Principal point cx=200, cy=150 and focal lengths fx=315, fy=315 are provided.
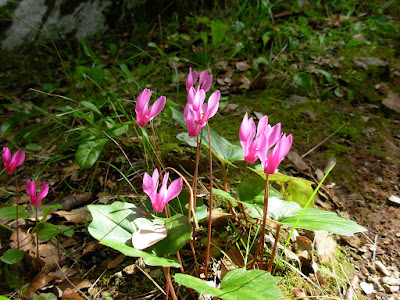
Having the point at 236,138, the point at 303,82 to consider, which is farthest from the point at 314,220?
the point at 303,82

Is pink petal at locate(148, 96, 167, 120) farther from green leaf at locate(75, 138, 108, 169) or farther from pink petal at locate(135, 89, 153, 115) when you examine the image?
green leaf at locate(75, 138, 108, 169)

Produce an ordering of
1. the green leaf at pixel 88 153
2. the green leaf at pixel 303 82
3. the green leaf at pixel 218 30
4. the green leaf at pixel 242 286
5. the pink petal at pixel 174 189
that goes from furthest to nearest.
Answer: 1. the green leaf at pixel 218 30
2. the green leaf at pixel 303 82
3. the green leaf at pixel 88 153
4. the pink petal at pixel 174 189
5. the green leaf at pixel 242 286

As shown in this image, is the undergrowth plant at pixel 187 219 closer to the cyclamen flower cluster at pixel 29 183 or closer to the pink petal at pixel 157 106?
the pink petal at pixel 157 106

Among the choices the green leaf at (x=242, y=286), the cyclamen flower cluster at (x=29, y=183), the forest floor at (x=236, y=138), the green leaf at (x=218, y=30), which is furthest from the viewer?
the green leaf at (x=218, y=30)

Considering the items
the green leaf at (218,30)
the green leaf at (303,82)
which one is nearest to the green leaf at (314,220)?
the green leaf at (303,82)

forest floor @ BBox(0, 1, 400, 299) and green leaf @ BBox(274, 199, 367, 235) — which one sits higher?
green leaf @ BBox(274, 199, 367, 235)

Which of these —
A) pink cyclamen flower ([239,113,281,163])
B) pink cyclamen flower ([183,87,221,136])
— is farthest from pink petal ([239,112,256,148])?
pink cyclamen flower ([183,87,221,136])

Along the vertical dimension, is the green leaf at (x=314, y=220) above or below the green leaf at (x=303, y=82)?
above

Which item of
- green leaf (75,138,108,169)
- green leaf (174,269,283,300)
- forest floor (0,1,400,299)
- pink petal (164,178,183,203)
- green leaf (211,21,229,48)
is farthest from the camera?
green leaf (211,21,229,48)

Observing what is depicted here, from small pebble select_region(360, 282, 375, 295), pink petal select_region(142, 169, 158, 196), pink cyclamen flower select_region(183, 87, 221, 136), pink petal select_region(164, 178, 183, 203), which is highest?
pink cyclamen flower select_region(183, 87, 221, 136)
